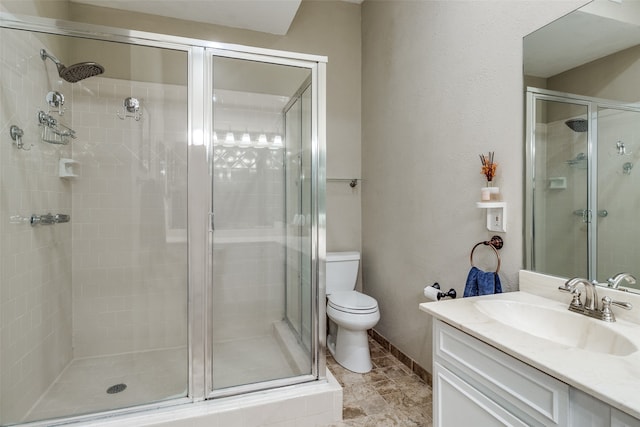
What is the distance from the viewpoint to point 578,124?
1.32m

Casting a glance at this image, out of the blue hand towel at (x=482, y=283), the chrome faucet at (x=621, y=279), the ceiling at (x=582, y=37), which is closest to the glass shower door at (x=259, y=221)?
the blue hand towel at (x=482, y=283)

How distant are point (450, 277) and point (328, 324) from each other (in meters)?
1.30

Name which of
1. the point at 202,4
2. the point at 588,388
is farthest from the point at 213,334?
the point at 202,4

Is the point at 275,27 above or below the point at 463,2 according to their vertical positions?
above

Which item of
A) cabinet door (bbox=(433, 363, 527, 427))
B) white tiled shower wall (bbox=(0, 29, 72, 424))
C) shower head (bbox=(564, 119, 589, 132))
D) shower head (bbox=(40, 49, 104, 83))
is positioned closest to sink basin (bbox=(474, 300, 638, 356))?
cabinet door (bbox=(433, 363, 527, 427))

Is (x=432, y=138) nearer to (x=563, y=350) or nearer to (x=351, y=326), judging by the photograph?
(x=351, y=326)

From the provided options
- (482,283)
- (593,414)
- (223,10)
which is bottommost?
(593,414)

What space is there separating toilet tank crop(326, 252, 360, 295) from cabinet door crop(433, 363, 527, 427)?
5.13 ft

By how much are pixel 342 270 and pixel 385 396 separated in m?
1.05

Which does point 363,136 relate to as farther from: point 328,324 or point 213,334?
point 213,334

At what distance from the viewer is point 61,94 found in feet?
6.61

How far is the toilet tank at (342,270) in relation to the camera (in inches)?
110

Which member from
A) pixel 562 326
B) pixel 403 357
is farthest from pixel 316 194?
pixel 403 357

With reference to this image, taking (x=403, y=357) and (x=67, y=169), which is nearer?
(x=67, y=169)
